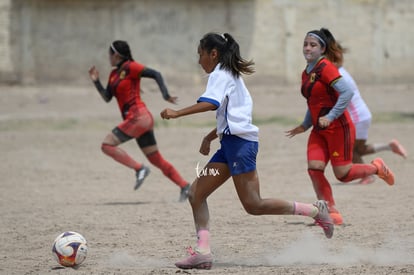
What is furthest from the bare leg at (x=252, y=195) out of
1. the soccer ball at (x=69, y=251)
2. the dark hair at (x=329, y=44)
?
the dark hair at (x=329, y=44)

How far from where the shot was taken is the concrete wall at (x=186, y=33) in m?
20.7

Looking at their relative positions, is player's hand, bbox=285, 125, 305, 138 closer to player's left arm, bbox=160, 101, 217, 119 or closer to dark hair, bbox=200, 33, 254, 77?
dark hair, bbox=200, 33, 254, 77

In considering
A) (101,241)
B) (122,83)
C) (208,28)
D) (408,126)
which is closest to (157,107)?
(208,28)

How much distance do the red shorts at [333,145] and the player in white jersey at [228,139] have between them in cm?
158

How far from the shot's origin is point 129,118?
404 inches

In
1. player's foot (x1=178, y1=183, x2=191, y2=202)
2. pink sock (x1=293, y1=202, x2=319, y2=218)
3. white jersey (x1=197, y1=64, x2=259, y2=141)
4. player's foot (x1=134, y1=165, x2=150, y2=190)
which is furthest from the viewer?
player's foot (x1=134, y1=165, x2=150, y2=190)

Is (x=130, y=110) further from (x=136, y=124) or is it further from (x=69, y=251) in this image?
(x=69, y=251)

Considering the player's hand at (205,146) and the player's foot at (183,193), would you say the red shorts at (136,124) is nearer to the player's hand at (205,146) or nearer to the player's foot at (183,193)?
the player's foot at (183,193)

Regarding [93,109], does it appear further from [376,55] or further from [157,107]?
[376,55]

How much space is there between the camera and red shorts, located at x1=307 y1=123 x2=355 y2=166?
796cm

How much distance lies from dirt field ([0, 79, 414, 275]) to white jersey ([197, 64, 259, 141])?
3.51ft

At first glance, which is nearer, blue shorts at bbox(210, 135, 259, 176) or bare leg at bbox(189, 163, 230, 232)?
blue shorts at bbox(210, 135, 259, 176)

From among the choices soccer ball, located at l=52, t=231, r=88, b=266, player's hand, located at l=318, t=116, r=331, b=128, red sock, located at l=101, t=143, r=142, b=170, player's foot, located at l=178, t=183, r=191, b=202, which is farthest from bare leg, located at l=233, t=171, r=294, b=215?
red sock, located at l=101, t=143, r=142, b=170

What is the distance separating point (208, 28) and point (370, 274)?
16.0 m
